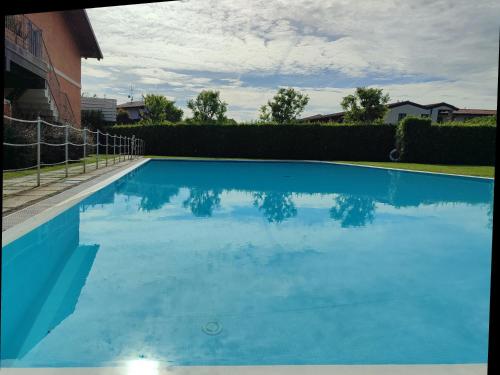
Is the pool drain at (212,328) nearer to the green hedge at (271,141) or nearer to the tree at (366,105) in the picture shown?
the green hedge at (271,141)

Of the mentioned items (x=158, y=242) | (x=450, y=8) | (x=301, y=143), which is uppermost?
(x=450, y=8)

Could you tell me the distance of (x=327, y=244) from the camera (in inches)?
205

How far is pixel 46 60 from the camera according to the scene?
48.5 ft

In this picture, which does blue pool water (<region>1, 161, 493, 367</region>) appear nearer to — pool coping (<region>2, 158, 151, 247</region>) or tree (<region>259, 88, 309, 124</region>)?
pool coping (<region>2, 158, 151, 247</region>)

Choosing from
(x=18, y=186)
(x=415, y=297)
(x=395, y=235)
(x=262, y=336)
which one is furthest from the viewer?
(x=18, y=186)

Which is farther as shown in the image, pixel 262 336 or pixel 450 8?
pixel 450 8

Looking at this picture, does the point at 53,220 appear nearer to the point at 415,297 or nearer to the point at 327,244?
the point at 327,244

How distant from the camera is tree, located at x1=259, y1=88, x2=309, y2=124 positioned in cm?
3866

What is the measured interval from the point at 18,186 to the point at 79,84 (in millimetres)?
17793

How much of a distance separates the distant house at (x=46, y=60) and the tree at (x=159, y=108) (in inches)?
942

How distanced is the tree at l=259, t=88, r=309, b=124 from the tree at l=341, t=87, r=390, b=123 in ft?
14.7

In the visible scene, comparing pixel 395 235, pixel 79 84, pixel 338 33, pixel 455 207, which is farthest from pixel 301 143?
pixel 395 235

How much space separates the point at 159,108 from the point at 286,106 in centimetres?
1759

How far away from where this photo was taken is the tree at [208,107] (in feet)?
146
